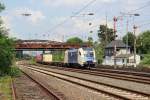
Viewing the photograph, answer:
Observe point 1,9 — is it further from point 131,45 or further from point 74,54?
point 131,45

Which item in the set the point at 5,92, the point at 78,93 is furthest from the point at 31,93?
the point at 78,93

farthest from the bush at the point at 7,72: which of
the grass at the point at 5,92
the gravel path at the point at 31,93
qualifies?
the gravel path at the point at 31,93

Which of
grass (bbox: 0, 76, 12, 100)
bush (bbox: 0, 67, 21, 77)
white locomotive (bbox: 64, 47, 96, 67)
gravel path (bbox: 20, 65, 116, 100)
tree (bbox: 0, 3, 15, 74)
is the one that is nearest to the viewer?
gravel path (bbox: 20, 65, 116, 100)

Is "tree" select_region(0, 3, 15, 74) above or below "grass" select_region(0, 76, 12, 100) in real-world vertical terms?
above

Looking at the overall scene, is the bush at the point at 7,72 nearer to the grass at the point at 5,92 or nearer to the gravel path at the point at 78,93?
the grass at the point at 5,92

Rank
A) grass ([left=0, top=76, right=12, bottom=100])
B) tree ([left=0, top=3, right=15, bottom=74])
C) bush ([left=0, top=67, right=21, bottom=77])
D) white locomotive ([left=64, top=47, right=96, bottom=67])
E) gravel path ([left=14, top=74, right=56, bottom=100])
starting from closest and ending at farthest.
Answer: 1. gravel path ([left=14, top=74, right=56, bottom=100])
2. grass ([left=0, top=76, right=12, bottom=100])
3. tree ([left=0, top=3, right=15, bottom=74])
4. bush ([left=0, top=67, right=21, bottom=77])
5. white locomotive ([left=64, top=47, right=96, bottom=67])

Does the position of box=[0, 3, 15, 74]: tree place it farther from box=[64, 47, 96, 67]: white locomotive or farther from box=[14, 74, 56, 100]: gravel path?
box=[64, 47, 96, 67]: white locomotive

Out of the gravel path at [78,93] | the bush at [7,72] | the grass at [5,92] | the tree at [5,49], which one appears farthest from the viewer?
the bush at [7,72]

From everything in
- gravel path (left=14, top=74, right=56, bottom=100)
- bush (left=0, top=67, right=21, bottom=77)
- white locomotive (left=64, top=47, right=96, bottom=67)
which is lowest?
gravel path (left=14, top=74, right=56, bottom=100)

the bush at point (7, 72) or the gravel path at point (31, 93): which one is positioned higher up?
the bush at point (7, 72)

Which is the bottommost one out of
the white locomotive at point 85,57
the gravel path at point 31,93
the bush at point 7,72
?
the gravel path at point 31,93

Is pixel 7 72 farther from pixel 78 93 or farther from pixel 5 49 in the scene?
pixel 78 93

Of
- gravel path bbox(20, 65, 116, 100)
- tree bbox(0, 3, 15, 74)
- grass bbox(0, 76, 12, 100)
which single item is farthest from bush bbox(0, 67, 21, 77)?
gravel path bbox(20, 65, 116, 100)

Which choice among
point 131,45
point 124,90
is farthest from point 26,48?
point 124,90
